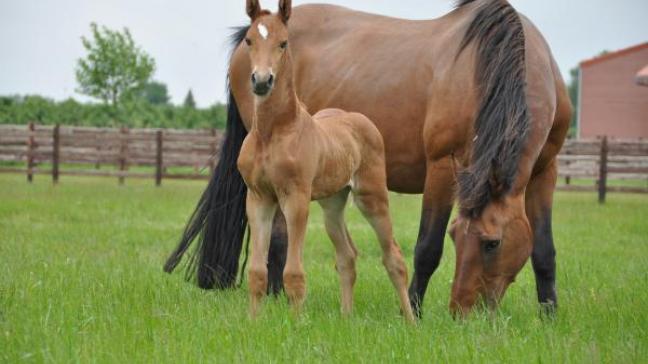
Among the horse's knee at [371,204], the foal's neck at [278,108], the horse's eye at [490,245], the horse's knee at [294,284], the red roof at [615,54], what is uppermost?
the red roof at [615,54]

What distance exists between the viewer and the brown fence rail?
23562 mm

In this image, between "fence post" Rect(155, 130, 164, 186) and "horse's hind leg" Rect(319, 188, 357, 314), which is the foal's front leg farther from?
"fence post" Rect(155, 130, 164, 186)

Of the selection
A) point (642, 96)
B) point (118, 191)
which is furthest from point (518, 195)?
point (642, 96)

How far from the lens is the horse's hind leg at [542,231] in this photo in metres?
6.05

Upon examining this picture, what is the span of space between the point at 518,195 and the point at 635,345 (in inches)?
51.2

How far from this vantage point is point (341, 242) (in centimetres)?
592

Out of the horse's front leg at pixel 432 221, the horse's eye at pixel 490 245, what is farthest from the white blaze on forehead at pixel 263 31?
the horse's eye at pixel 490 245

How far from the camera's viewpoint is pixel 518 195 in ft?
17.4

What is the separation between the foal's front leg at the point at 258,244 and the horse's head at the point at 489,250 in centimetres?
A: 117

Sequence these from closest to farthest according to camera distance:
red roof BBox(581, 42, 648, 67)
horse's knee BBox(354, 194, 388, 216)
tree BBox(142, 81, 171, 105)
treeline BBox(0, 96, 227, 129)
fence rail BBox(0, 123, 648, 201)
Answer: horse's knee BBox(354, 194, 388, 216) → fence rail BBox(0, 123, 648, 201) → treeline BBox(0, 96, 227, 129) → red roof BBox(581, 42, 648, 67) → tree BBox(142, 81, 171, 105)

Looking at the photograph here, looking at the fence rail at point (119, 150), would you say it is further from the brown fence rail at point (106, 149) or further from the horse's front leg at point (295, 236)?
the horse's front leg at point (295, 236)

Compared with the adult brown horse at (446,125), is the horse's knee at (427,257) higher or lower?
lower

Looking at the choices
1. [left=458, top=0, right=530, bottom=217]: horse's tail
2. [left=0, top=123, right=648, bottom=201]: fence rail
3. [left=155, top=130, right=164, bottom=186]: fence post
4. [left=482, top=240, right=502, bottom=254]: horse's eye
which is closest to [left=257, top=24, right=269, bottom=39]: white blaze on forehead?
[left=458, top=0, right=530, bottom=217]: horse's tail

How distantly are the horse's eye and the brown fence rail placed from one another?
18.6m
